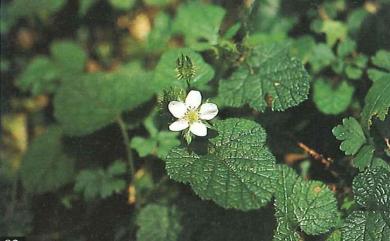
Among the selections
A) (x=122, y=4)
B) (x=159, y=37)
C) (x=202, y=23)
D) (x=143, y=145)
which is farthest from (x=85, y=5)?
(x=143, y=145)

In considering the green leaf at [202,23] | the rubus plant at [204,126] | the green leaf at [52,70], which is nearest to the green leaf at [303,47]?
the rubus plant at [204,126]

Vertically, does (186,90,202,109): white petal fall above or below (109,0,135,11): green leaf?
below

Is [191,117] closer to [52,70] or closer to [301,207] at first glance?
[301,207]

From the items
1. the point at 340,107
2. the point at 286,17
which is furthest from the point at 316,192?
the point at 286,17

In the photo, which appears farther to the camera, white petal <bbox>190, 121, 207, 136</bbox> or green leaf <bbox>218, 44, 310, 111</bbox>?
green leaf <bbox>218, 44, 310, 111</bbox>

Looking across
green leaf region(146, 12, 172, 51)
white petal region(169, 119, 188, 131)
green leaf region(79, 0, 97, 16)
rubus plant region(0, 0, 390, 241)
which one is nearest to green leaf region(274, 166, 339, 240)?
rubus plant region(0, 0, 390, 241)

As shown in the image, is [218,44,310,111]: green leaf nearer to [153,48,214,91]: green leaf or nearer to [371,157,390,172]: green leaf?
[153,48,214,91]: green leaf

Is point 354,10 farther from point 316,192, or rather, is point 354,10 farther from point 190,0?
point 316,192
